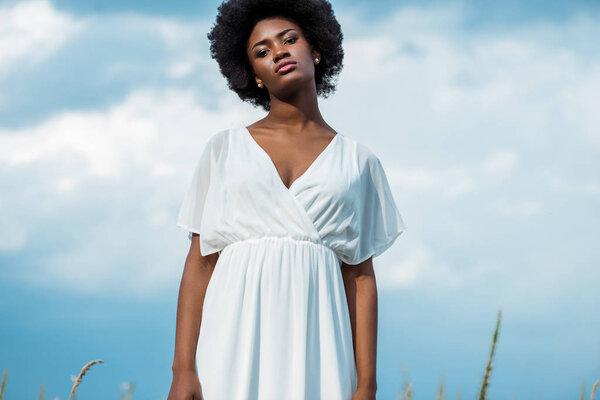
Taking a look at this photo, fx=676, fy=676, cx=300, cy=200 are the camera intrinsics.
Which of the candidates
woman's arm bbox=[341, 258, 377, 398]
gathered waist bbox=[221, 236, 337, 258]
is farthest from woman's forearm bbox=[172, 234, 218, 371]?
woman's arm bbox=[341, 258, 377, 398]

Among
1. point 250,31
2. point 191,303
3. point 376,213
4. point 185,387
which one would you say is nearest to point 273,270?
A: point 191,303

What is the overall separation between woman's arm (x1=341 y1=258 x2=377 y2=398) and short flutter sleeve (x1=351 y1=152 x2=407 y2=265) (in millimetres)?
108

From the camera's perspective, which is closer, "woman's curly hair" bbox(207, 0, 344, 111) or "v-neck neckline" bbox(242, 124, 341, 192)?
"v-neck neckline" bbox(242, 124, 341, 192)

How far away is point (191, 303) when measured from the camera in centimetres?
309

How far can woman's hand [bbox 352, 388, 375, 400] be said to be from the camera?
2932 millimetres

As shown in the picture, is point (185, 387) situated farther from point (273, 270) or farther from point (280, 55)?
point (280, 55)

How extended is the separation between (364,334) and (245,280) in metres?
0.62

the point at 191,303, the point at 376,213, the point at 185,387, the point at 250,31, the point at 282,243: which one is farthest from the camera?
the point at 250,31

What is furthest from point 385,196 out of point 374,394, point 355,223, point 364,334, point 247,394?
point 247,394

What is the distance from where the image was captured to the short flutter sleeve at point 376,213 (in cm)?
338

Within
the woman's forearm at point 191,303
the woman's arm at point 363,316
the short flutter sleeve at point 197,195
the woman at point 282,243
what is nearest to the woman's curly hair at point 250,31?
the woman at point 282,243

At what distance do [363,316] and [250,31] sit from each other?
1.62 m

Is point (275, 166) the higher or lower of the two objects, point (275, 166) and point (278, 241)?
the higher

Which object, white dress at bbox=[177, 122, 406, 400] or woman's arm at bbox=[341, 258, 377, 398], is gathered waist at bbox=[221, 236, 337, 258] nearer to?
white dress at bbox=[177, 122, 406, 400]
